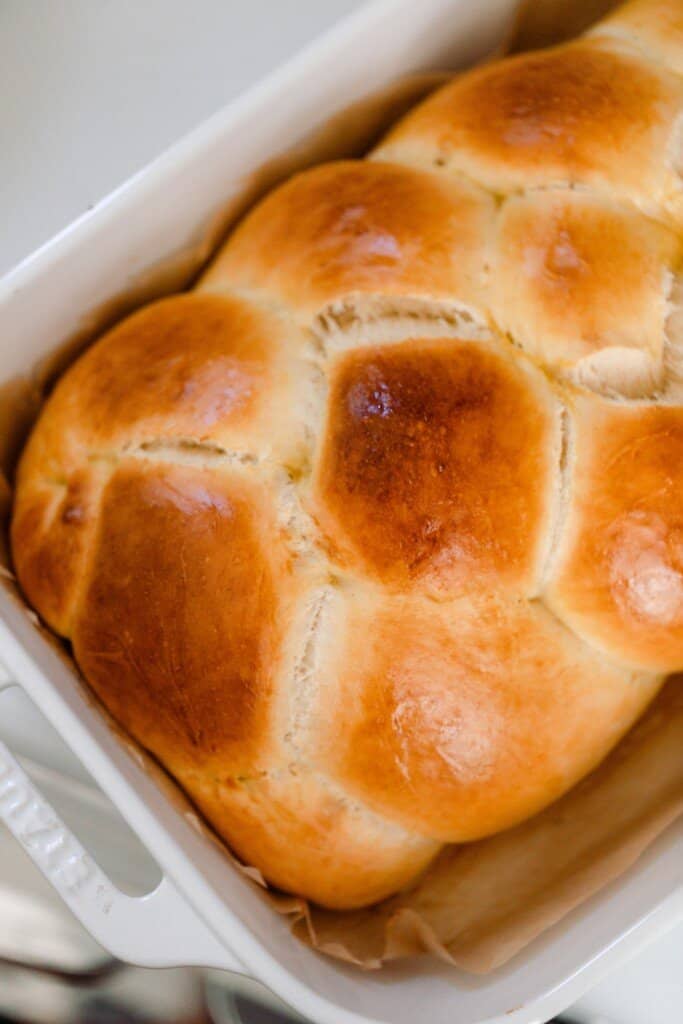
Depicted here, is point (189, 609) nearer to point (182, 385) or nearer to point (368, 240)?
point (182, 385)

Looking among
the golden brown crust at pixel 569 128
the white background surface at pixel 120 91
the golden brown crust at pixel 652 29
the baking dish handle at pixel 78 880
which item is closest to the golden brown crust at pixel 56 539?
the baking dish handle at pixel 78 880

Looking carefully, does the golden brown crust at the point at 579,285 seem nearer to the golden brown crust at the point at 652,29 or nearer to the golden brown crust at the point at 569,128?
the golden brown crust at the point at 569,128

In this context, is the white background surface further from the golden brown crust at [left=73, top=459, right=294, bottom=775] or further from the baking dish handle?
the baking dish handle

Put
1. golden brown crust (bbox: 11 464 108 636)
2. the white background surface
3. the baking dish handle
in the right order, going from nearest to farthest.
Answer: the baking dish handle
golden brown crust (bbox: 11 464 108 636)
the white background surface

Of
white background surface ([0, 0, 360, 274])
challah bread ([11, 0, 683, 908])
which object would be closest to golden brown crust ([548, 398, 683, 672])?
challah bread ([11, 0, 683, 908])

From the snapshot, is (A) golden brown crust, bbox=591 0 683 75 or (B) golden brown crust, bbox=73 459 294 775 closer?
(B) golden brown crust, bbox=73 459 294 775

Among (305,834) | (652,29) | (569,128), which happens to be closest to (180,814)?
(305,834)

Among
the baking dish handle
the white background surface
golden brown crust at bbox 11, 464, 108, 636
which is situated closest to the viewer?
the baking dish handle

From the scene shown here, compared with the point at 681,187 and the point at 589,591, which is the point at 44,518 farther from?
the point at 681,187
